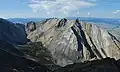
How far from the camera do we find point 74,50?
191250 millimetres

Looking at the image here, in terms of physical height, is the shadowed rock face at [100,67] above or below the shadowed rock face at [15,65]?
above

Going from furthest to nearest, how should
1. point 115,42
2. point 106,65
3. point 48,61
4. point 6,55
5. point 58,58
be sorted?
point 115,42 < point 58,58 < point 48,61 < point 6,55 < point 106,65

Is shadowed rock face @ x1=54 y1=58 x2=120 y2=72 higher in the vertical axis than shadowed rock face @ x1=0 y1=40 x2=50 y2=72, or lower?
higher

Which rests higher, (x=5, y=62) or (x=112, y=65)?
(x=112, y=65)

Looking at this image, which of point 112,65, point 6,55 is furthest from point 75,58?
point 112,65

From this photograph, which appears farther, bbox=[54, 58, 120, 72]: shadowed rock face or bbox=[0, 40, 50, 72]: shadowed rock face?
bbox=[0, 40, 50, 72]: shadowed rock face

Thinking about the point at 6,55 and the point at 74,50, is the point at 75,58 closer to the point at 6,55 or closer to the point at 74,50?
the point at 74,50

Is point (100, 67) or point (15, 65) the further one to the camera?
point (15, 65)

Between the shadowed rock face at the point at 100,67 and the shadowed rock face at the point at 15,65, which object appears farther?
the shadowed rock face at the point at 15,65

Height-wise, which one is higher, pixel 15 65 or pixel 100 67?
pixel 100 67

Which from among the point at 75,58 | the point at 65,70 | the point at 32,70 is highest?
the point at 65,70

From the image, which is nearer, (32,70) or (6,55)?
(32,70)

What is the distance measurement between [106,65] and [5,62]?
5834 cm

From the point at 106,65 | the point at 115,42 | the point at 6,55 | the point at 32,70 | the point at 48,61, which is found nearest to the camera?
the point at 106,65
